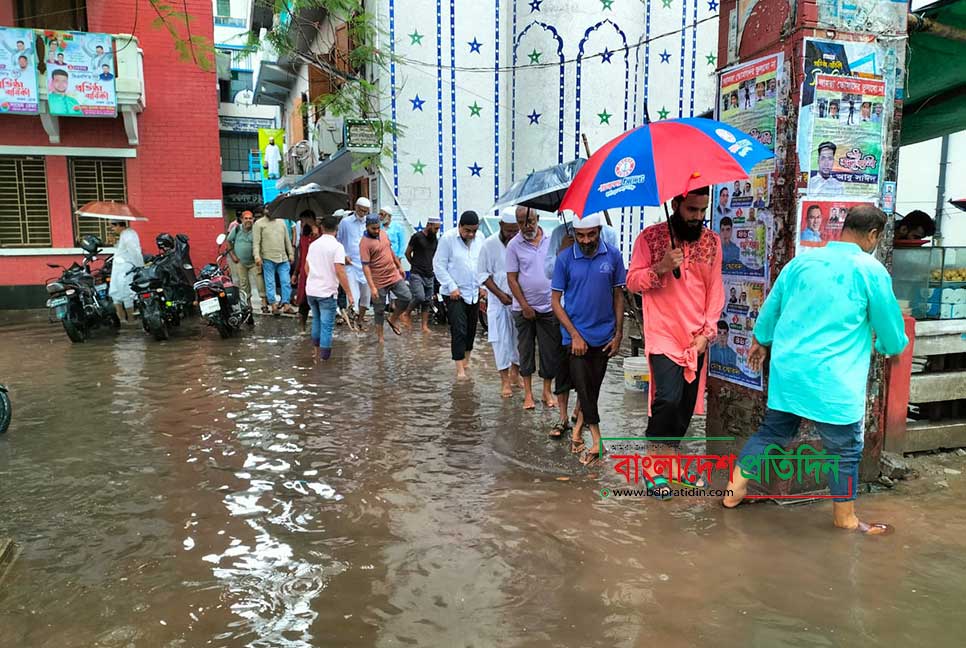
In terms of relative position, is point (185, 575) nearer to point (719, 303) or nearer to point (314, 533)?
point (314, 533)

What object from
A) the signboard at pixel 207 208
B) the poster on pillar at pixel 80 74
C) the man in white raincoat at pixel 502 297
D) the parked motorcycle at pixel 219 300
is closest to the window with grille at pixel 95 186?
the poster on pillar at pixel 80 74

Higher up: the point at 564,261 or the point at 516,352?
the point at 564,261

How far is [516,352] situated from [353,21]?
7.61m

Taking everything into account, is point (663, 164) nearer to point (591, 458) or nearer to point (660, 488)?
point (660, 488)

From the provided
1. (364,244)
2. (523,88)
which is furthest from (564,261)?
(523,88)

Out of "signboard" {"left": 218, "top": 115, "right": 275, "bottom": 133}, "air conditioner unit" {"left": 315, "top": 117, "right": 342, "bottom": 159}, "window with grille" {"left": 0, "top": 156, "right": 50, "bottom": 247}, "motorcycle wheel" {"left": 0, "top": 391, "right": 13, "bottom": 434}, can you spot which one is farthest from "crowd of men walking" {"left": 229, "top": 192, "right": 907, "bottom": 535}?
"signboard" {"left": 218, "top": 115, "right": 275, "bottom": 133}

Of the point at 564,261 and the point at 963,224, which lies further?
the point at 963,224

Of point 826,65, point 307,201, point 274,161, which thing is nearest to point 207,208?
point 307,201

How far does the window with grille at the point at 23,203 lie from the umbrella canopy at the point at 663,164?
14737 mm

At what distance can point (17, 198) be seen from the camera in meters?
14.7

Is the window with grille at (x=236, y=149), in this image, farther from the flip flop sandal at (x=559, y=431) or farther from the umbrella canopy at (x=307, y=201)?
the flip flop sandal at (x=559, y=431)

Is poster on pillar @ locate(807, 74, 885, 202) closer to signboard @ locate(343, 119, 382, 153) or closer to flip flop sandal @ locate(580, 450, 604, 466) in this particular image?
flip flop sandal @ locate(580, 450, 604, 466)

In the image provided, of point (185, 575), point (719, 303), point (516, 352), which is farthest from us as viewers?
point (516, 352)

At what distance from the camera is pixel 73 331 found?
10.0 m
